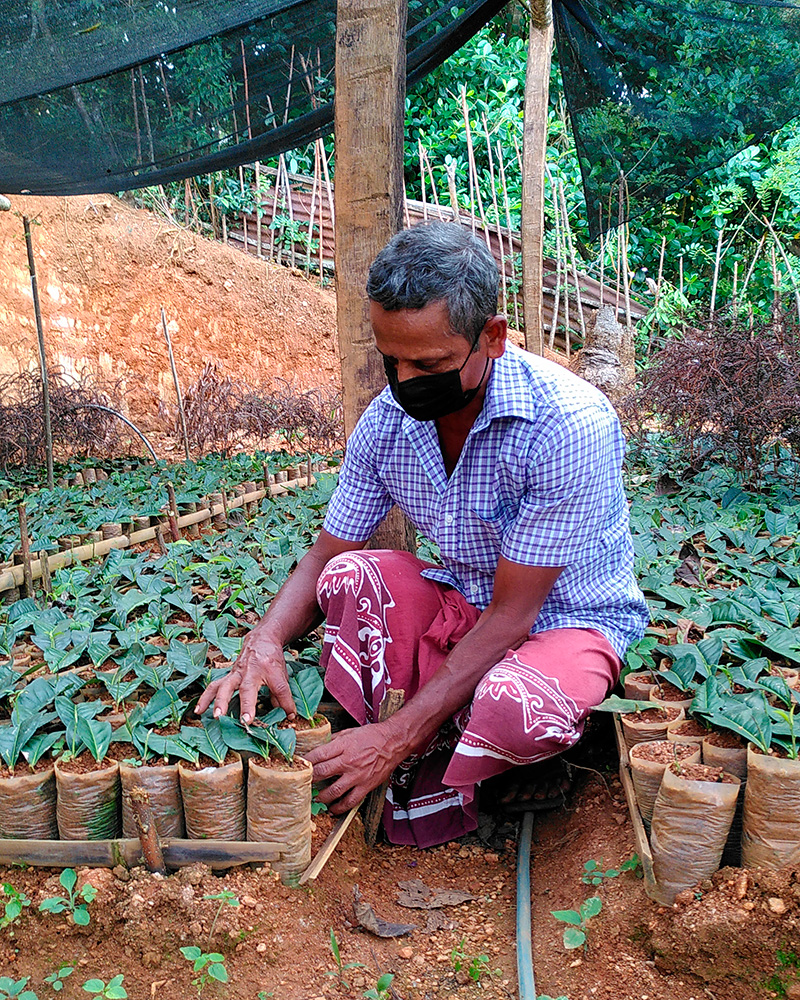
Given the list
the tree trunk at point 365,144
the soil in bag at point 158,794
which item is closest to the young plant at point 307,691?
the soil in bag at point 158,794

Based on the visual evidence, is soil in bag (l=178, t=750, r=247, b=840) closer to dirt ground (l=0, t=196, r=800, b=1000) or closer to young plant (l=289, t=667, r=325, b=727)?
dirt ground (l=0, t=196, r=800, b=1000)

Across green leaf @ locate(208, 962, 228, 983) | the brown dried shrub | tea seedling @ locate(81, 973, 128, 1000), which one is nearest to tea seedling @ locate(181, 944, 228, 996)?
green leaf @ locate(208, 962, 228, 983)

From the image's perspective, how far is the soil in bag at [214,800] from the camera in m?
1.48

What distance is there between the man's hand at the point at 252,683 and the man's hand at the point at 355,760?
125mm

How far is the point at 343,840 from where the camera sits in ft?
5.49

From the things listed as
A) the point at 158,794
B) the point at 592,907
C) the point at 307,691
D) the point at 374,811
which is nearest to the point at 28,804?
the point at 158,794

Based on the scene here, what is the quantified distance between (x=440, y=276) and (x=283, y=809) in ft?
3.33

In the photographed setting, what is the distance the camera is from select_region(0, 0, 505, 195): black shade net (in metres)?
3.43

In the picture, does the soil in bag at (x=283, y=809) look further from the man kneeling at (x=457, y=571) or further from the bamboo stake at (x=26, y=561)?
the bamboo stake at (x=26, y=561)

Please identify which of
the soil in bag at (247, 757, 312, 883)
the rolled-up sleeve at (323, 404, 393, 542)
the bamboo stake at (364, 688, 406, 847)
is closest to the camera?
the soil in bag at (247, 757, 312, 883)

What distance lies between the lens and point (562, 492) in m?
1.61

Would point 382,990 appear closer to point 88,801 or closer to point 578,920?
point 578,920

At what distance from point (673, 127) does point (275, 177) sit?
620 cm

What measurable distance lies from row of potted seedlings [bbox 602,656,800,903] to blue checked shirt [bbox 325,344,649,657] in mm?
255
